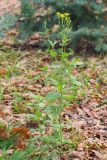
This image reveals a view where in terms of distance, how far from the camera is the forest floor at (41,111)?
133 inches

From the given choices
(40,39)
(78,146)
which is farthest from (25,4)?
(78,146)

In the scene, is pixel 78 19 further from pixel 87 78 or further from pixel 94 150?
pixel 94 150

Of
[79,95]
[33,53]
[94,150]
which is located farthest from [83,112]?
[33,53]

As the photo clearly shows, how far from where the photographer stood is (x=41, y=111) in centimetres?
402

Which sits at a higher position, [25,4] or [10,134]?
[25,4]

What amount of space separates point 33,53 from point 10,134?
8.68 feet

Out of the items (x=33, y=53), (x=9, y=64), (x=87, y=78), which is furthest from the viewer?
(x=33, y=53)

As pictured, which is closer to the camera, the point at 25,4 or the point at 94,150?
the point at 94,150

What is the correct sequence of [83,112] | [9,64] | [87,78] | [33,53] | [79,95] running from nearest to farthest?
[83,112]
[79,95]
[87,78]
[9,64]
[33,53]

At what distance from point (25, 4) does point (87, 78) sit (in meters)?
1.62

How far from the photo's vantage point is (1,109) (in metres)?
3.94

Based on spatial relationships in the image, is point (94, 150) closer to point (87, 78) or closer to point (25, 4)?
point (87, 78)

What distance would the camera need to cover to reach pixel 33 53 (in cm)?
594

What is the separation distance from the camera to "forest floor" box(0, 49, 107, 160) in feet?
11.0
